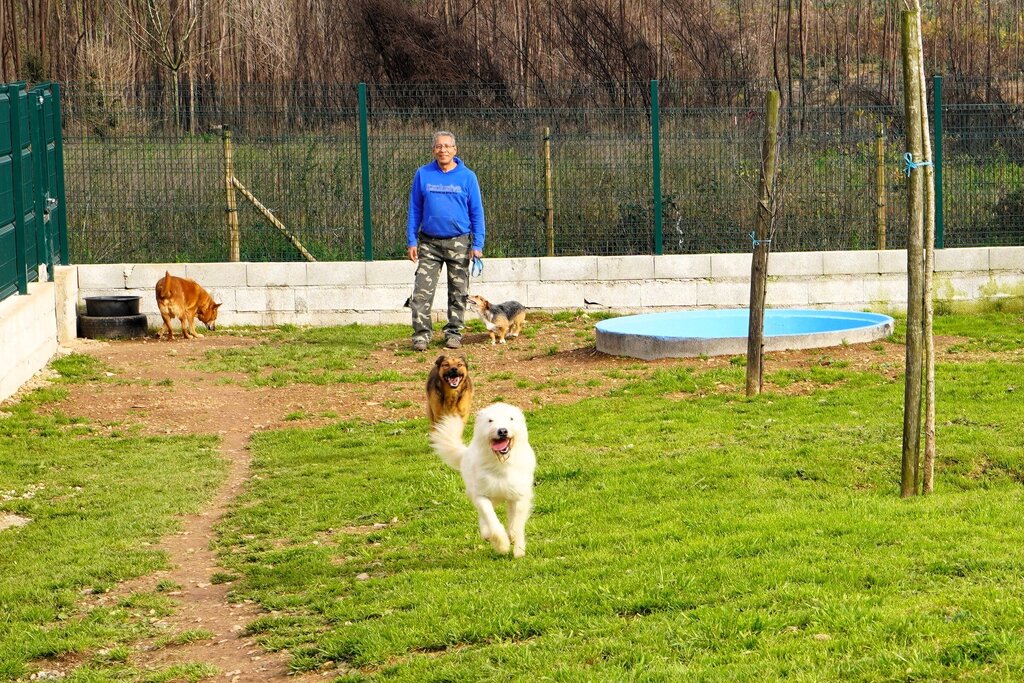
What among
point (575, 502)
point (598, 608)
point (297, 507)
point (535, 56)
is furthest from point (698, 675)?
point (535, 56)

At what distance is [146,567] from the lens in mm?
7797

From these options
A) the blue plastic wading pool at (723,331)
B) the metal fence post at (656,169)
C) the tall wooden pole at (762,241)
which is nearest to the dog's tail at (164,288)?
the blue plastic wading pool at (723,331)

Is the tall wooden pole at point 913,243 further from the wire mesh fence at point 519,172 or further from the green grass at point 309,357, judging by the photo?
the wire mesh fence at point 519,172

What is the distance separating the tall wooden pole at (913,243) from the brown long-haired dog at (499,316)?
8.35 m

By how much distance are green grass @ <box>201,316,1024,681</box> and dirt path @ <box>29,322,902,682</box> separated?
35cm

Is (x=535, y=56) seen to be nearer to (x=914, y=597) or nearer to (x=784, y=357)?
(x=784, y=357)

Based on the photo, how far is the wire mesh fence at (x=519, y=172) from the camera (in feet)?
59.7

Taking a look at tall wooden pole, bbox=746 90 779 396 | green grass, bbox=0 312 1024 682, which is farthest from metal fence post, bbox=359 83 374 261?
tall wooden pole, bbox=746 90 779 396

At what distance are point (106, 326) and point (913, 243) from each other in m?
11.8

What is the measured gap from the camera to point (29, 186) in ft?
50.3

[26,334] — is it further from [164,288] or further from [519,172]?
[519,172]

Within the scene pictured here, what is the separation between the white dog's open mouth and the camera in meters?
7.10

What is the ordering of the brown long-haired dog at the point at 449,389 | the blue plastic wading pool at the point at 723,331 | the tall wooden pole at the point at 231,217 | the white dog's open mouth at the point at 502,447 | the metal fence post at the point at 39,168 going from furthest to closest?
1. the tall wooden pole at the point at 231,217
2. the metal fence post at the point at 39,168
3. the blue plastic wading pool at the point at 723,331
4. the brown long-haired dog at the point at 449,389
5. the white dog's open mouth at the point at 502,447

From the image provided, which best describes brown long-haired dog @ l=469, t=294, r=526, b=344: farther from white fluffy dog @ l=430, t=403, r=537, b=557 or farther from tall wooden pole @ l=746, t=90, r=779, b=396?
white fluffy dog @ l=430, t=403, r=537, b=557
